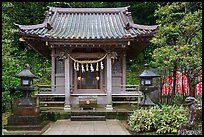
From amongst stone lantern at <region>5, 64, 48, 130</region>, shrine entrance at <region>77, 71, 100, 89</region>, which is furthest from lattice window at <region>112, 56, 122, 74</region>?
stone lantern at <region>5, 64, 48, 130</region>

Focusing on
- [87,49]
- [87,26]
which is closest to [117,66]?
[87,49]

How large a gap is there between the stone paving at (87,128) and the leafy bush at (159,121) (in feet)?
1.48

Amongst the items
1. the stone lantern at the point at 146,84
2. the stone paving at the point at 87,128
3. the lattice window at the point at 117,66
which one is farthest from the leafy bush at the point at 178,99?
the lattice window at the point at 117,66

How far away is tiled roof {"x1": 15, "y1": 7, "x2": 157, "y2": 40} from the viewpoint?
37.2 ft

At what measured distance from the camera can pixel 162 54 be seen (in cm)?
1038

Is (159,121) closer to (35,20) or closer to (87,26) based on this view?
(87,26)

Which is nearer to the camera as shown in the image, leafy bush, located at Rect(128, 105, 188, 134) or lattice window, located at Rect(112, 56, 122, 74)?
leafy bush, located at Rect(128, 105, 188, 134)

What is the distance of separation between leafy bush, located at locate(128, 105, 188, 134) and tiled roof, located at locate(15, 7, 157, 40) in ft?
12.2

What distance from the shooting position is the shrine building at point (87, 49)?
11086 millimetres

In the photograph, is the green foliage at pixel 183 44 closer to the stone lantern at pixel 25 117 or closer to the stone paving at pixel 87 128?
the stone paving at pixel 87 128

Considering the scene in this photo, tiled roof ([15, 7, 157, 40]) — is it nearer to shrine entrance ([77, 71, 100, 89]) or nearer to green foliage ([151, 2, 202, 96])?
green foliage ([151, 2, 202, 96])

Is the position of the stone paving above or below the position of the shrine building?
below

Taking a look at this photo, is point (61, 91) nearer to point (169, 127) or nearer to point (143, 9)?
point (169, 127)

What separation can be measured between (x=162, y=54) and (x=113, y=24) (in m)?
3.81
